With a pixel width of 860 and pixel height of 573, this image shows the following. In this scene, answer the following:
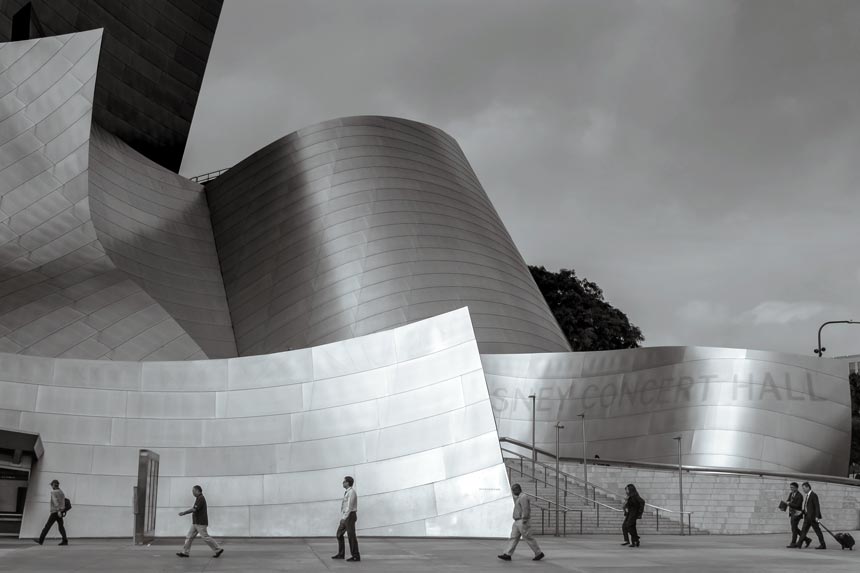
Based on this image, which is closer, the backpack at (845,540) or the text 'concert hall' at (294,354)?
the backpack at (845,540)

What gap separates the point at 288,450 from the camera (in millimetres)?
18812

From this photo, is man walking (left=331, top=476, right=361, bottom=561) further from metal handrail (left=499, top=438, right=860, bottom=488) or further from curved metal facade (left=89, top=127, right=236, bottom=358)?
curved metal facade (left=89, top=127, right=236, bottom=358)

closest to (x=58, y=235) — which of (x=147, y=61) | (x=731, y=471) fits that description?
(x=147, y=61)

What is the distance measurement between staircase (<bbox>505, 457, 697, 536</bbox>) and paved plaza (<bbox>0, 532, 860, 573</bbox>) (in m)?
5.73

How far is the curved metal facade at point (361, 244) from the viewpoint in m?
33.5

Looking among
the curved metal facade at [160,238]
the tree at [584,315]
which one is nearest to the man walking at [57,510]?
the curved metal facade at [160,238]

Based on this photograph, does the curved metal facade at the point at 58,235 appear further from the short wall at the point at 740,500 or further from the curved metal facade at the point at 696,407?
the short wall at the point at 740,500

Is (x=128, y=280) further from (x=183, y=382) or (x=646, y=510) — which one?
(x=646, y=510)

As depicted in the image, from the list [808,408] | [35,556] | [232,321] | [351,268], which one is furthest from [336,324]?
[35,556]

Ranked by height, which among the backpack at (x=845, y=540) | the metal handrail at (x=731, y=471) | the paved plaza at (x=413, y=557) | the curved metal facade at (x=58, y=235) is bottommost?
the paved plaza at (x=413, y=557)

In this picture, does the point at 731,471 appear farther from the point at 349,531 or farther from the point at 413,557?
the point at 349,531

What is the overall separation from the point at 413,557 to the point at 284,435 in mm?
7101

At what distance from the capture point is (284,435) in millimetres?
19000

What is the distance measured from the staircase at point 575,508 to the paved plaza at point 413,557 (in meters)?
5.73
